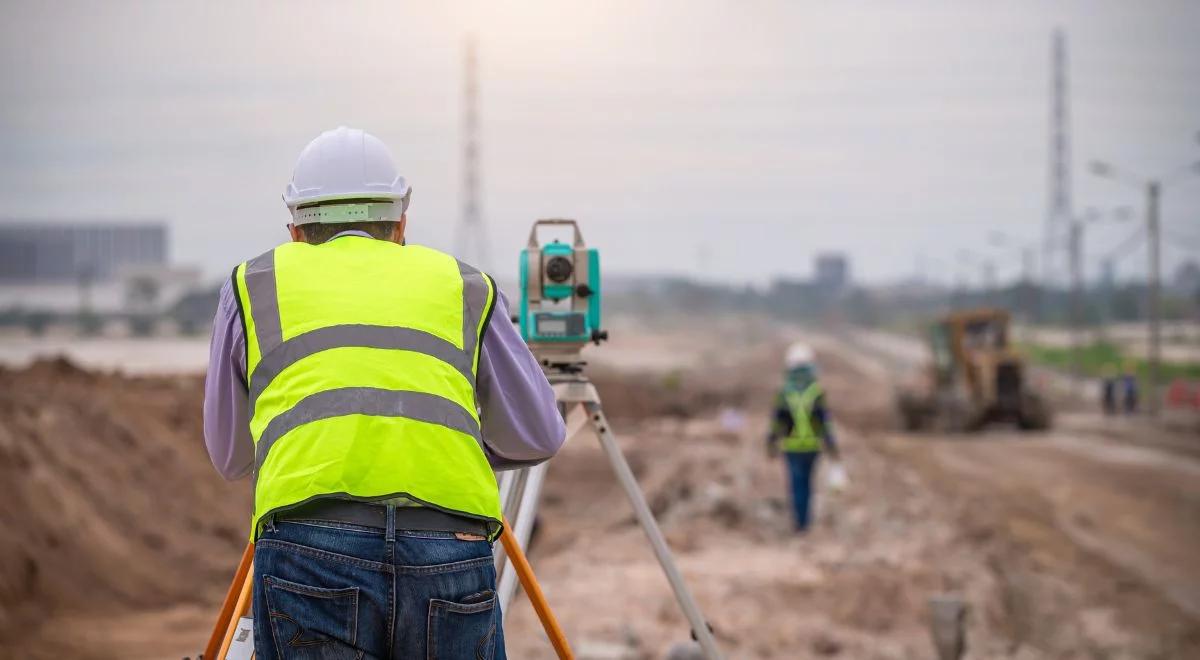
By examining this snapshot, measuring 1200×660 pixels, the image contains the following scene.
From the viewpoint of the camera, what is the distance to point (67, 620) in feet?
29.1

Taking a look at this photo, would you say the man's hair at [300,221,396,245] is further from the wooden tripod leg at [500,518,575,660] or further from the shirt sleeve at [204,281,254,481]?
the wooden tripod leg at [500,518,575,660]

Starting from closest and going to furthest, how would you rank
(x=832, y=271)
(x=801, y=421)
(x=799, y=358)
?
(x=801, y=421)
(x=799, y=358)
(x=832, y=271)

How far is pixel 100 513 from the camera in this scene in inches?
436

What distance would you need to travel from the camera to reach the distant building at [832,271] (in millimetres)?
161500

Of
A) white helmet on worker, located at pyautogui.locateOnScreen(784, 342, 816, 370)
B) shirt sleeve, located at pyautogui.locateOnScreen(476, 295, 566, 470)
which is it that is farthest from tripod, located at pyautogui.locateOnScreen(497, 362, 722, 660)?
white helmet on worker, located at pyautogui.locateOnScreen(784, 342, 816, 370)

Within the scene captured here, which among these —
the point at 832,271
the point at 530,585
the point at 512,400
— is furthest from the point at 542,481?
the point at 832,271

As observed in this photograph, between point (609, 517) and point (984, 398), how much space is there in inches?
604

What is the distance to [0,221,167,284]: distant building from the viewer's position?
3906 cm

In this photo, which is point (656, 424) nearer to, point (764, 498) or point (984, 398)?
point (984, 398)

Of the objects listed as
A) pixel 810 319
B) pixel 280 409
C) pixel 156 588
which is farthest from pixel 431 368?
pixel 810 319

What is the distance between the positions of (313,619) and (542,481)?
1.50 meters

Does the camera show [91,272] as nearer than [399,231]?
No

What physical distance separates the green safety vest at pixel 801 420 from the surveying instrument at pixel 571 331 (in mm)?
6943

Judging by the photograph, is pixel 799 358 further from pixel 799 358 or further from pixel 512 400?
pixel 512 400
